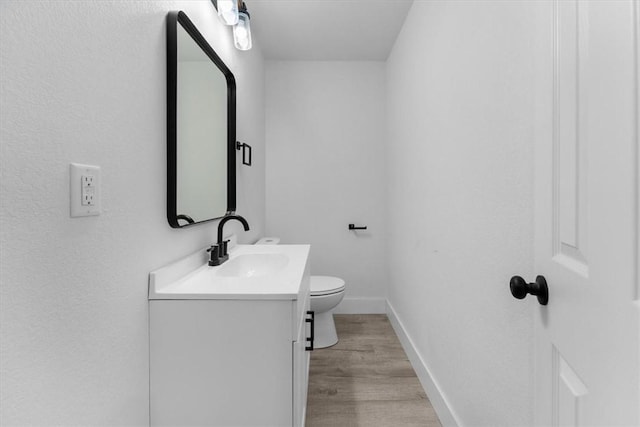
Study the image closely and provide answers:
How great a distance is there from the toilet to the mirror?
86 centimetres

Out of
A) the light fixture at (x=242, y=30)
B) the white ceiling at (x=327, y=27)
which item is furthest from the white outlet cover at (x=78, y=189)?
the white ceiling at (x=327, y=27)

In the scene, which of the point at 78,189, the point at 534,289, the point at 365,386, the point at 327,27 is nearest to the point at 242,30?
the point at 327,27

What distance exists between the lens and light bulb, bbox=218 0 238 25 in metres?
1.85

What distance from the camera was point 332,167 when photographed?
346 centimetres

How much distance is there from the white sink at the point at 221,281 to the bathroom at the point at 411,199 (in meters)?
0.05

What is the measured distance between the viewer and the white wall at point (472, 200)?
1.12 m

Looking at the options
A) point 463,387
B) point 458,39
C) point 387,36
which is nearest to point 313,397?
point 463,387

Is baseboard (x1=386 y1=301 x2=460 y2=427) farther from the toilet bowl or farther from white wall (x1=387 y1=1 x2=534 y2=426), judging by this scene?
the toilet bowl

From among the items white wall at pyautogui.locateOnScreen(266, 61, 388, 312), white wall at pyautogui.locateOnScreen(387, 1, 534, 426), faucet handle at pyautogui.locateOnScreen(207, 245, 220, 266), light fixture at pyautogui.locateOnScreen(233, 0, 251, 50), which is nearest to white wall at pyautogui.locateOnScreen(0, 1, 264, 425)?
faucet handle at pyautogui.locateOnScreen(207, 245, 220, 266)

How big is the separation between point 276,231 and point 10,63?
2.82m

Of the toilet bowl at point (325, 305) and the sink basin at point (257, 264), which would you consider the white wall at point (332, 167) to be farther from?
the sink basin at point (257, 264)

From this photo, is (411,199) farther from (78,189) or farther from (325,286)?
(78,189)

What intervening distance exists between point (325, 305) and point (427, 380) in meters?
0.82

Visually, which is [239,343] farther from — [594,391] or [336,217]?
[336,217]
